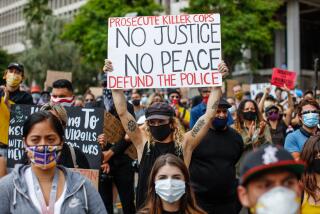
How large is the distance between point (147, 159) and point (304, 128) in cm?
216

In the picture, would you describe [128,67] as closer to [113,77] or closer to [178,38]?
[113,77]

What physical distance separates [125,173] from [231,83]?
845cm

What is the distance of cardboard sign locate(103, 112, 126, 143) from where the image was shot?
6887 millimetres

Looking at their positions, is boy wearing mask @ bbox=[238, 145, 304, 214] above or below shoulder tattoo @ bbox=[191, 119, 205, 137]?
below

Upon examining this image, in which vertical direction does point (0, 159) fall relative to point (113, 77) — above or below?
below

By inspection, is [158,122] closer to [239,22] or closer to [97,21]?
[239,22]

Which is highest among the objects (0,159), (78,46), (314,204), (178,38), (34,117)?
(78,46)

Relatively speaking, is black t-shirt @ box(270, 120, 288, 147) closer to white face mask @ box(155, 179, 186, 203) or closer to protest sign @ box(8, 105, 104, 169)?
protest sign @ box(8, 105, 104, 169)

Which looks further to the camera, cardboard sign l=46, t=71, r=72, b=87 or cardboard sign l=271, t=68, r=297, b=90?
cardboard sign l=46, t=71, r=72, b=87

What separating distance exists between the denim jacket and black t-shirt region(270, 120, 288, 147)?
212 inches

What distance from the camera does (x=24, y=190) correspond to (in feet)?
10.8

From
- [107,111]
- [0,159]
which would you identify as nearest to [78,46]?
[107,111]

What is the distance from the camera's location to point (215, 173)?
5820 millimetres

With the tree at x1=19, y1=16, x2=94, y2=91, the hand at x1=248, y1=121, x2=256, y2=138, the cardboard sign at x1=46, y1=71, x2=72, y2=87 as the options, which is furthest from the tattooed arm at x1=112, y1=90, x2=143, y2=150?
the tree at x1=19, y1=16, x2=94, y2=91
